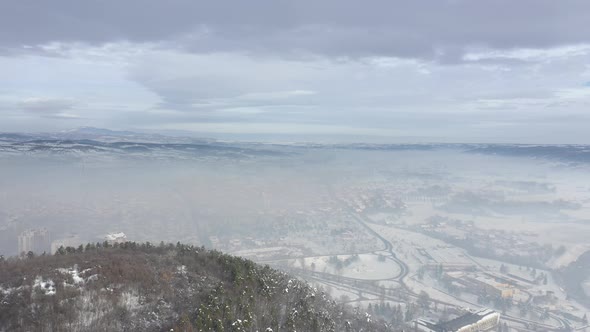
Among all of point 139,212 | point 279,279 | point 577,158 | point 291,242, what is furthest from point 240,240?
point 577,158

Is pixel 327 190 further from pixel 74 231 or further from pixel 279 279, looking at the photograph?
pixel 279 279

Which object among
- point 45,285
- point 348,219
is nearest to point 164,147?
point 348,219

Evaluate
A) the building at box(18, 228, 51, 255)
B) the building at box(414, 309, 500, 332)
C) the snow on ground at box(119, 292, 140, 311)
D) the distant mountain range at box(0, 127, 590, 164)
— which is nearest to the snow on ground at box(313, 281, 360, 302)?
the building at box(414, 309, 500, 332)

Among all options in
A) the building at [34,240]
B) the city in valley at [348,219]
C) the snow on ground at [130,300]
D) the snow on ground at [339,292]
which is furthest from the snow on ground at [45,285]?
the building at [34,240]

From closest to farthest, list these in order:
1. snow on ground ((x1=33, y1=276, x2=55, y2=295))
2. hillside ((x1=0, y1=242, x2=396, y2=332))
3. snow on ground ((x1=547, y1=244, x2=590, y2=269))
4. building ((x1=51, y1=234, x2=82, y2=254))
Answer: hillside ((x1=0, y1=242, x2=396, y2=332)) < snow on ground ((x1=33, y1=276, x2=55, y2=295)) < building ((x1=51, y1=234, x2=82, y2=254)) < snow on ground ((x1=547, y1=244, x2=590, y2=269))

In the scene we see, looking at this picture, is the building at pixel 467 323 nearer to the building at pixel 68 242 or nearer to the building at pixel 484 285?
the building at pixel 484 285

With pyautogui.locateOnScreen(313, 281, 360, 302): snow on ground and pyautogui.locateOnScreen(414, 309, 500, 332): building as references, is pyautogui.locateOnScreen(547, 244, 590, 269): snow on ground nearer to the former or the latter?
pyautogui.locateOnScreen(414, 309, 500, 332): building

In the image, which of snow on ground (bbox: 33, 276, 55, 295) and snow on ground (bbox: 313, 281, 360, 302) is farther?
snow on ground (bbox: 313, 281, 360, 302)
